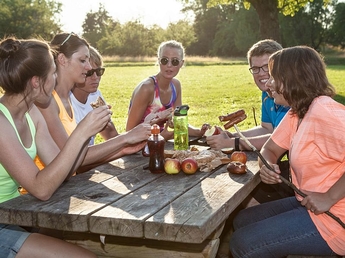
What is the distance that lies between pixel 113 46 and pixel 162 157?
66.4 metres

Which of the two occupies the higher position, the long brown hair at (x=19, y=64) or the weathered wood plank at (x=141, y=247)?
the long brown hair at (x=19, y=64)

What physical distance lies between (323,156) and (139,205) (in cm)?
106

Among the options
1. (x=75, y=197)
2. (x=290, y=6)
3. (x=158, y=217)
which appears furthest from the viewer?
(x=290, y=6)

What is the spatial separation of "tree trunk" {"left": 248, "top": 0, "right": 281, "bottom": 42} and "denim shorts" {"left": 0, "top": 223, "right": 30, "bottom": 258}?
56.6ft

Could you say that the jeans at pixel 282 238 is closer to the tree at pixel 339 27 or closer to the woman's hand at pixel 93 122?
the woman's hand at pixel 93 122

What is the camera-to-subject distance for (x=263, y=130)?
4676 mm

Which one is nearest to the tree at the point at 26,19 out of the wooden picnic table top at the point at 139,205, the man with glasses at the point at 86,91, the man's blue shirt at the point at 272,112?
the man with glasses at the point at 86,91

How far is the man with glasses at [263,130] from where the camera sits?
4027 mm

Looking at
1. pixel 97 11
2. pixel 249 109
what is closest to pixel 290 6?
pixel 249 109

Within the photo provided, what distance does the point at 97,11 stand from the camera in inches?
3752

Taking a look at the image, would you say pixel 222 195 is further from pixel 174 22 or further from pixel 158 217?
pixel 174 22

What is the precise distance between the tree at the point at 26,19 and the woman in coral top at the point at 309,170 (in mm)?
56843

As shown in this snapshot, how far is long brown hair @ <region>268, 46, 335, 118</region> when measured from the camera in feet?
9.81

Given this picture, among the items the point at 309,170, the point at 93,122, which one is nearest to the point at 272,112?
the point at 309,170
